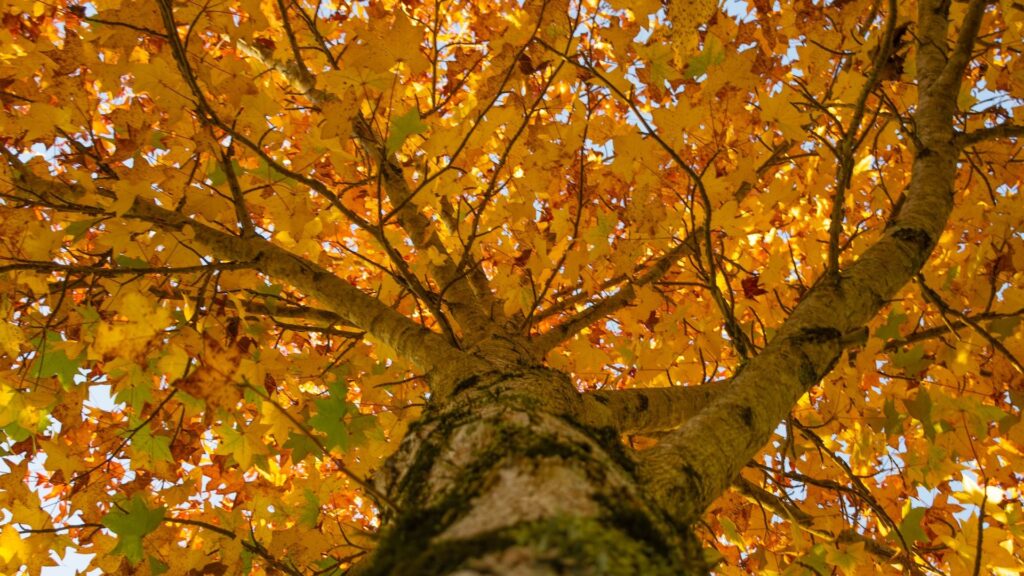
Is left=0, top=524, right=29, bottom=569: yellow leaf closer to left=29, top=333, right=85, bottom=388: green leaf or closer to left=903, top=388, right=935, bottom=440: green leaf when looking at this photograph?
left=29, top=333, right=85, bottom=388: green leaf

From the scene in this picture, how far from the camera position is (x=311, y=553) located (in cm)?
192

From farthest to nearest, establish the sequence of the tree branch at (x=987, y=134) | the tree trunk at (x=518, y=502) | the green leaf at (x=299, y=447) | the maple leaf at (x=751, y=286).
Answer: the maple leaf at (x=751, y=286), the tree branch at (x=987, y=134), the green leaf at (x=299, y=447), the tree trunk at (x=518, y=502)

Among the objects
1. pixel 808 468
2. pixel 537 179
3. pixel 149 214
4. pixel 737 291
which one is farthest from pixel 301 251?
pixel 808 468

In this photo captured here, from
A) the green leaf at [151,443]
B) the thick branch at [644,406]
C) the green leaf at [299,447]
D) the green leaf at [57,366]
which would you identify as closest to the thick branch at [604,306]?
the thick branch at [644,406]

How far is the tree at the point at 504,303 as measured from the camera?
37.2 inches

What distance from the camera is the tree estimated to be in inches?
37.2

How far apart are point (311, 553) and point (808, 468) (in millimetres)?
2020

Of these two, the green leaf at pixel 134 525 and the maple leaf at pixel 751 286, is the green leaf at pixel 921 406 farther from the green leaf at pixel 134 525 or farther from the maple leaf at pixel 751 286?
the green leaf at pixel 134 525

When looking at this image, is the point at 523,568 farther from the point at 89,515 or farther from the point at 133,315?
the point at 89,515

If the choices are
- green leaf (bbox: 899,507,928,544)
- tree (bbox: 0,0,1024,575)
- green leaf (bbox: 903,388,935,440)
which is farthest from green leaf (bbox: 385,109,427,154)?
green leaf (bbox: 899,507,928,544)

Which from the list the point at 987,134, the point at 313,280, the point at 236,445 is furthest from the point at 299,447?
the point at 987,134

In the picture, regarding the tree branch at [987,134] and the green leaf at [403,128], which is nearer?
the green leaf at [403,128]

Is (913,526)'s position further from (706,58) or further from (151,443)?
(151,443)

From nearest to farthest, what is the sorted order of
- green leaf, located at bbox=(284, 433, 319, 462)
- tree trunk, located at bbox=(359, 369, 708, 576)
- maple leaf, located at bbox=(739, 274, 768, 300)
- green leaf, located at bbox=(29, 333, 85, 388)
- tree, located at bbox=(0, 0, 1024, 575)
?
tree trunk, located at bbox=(359, 369, 708, 576) < tree, located at bbox=(0, 0, 1024, 575) < green leaf, located at bbox=(284, 433, 319, 462) < green leaf, located at bbox=(29, 333, 85, 388) < maple leaf, located at bbox=(739, 274, 768, 300)
